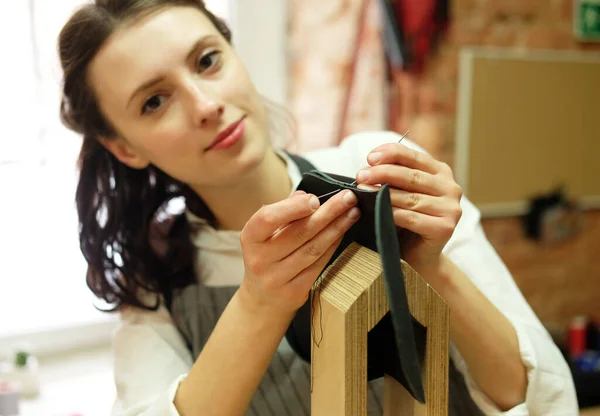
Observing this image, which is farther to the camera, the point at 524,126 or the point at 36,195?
the point at 524,126

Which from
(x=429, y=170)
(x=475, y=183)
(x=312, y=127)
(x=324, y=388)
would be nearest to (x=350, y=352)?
(x=324, y=388)

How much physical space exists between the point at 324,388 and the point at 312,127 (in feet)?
3.55

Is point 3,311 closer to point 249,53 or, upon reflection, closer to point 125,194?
point 125,194

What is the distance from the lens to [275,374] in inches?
33.5

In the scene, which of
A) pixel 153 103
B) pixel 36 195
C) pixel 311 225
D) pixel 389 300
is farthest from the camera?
pixel 36 195

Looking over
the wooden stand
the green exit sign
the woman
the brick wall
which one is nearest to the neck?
the woman

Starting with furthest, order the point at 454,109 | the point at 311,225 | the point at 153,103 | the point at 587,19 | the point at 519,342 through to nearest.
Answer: the point at 587,19 → the point at 454,109 → the point at 153,103 → the point at 519,342 → the point at 311,225

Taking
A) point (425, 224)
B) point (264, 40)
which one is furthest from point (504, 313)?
point (264, 40)

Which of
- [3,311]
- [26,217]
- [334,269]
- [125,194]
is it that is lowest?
[3,311]

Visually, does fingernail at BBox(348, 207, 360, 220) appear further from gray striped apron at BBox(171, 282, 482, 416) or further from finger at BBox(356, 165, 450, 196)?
gray striped apron at BBox(171, 282, 482, 416)

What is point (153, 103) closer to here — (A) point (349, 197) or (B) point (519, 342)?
(A) point (349, 197)

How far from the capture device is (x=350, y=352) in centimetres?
49

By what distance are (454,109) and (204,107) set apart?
114 cm

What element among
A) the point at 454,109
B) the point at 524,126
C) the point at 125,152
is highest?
the point at 125,152
